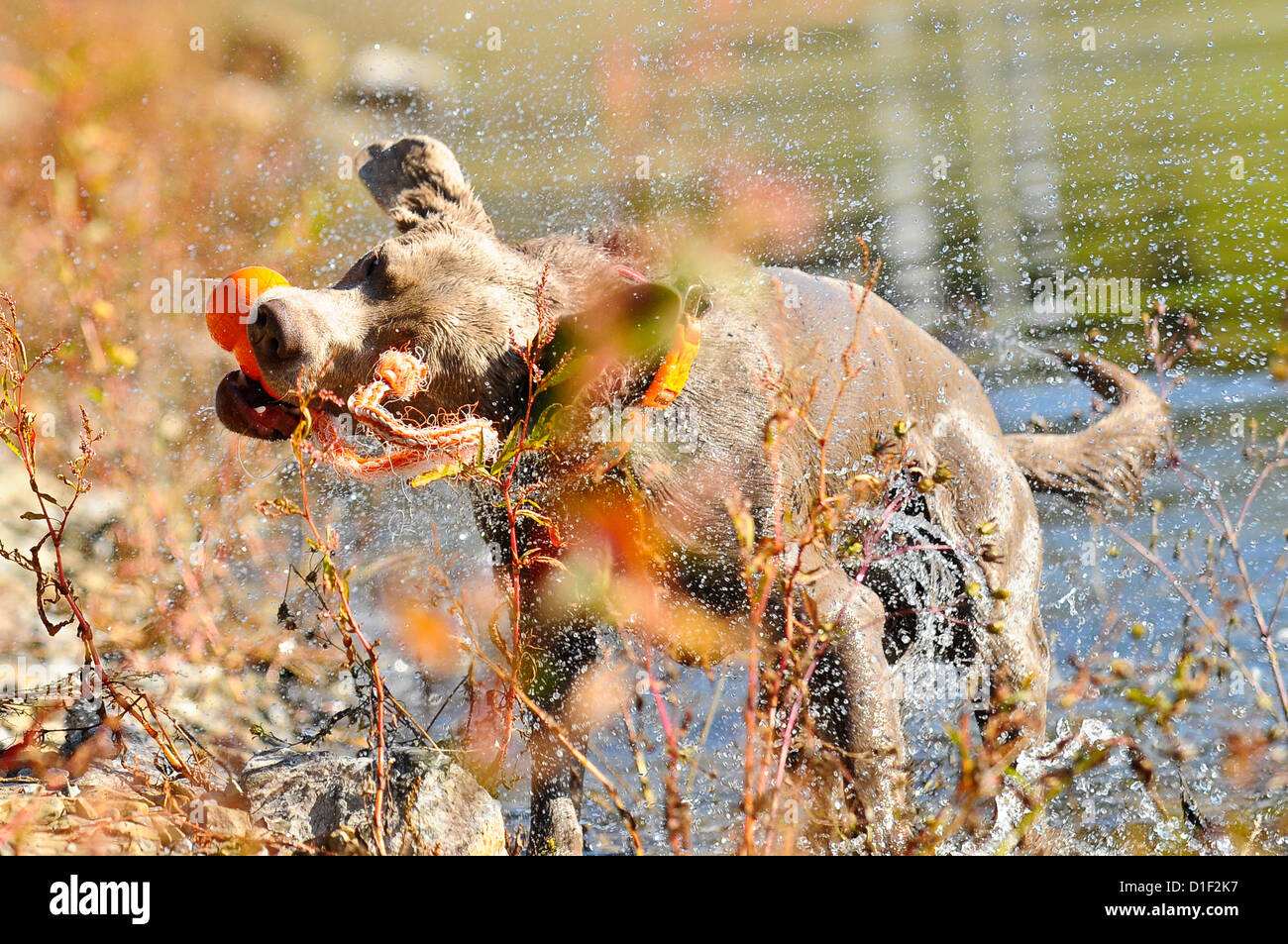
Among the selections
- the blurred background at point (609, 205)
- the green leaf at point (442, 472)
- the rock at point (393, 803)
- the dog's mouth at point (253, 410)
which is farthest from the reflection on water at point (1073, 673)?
the dog's mouth at point (253, 410)

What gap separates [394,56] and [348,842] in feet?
17.8

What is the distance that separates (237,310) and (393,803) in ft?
4.27

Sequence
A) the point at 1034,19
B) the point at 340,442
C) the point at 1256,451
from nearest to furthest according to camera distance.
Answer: the point at 340,442
the point at 1256,451
the point at 1034,19

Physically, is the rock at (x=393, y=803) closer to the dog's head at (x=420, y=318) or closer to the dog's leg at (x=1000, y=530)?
the dog's head at (x=420, y=318)

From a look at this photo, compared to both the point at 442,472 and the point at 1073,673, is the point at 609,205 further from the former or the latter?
the point at 442,472

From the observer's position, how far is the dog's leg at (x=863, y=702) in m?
3.08

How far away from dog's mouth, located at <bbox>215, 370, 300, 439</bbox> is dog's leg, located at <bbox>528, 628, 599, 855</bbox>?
109 centimetres

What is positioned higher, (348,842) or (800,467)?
(800,467)

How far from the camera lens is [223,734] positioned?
4.02 meters

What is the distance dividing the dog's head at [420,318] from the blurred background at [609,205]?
1160 millimetres

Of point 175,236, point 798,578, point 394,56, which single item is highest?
point 394,56
